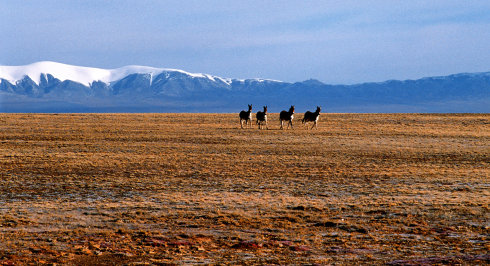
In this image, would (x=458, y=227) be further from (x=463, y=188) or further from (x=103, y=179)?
(x=103, y=179)

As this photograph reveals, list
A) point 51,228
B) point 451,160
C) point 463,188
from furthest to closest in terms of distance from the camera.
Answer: point 451,160
point 463,188
point 51,228

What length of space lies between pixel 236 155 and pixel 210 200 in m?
11.7

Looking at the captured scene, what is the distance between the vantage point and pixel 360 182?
18.0 meters

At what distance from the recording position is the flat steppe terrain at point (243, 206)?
372 inches

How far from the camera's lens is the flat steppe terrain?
372 inches

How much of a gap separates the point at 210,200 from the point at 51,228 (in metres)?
4.59

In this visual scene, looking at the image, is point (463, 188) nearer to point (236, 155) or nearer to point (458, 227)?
point (458, 227)

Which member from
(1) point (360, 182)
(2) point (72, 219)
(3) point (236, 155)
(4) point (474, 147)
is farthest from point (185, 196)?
(4) point (474, 147)

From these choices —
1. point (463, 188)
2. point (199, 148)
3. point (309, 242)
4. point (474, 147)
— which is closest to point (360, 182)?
point (463, 188)

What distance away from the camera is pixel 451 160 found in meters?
24.5

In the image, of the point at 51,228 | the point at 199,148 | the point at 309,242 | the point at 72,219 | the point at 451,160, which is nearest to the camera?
the point at 309,242

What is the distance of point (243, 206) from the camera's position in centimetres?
1372

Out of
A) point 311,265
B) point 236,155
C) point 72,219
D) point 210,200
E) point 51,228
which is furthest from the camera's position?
point 236,155

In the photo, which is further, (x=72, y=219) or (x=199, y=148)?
(x=199, y=148)
